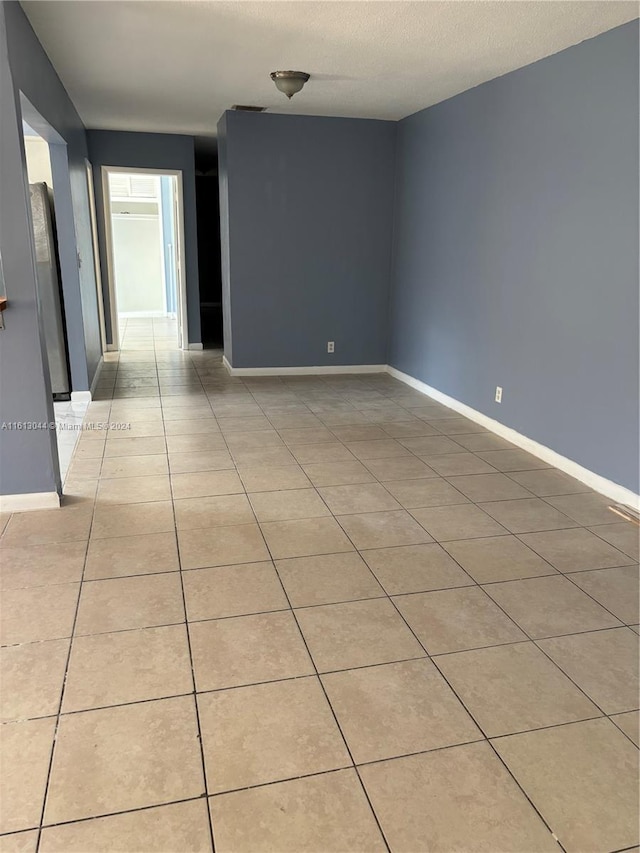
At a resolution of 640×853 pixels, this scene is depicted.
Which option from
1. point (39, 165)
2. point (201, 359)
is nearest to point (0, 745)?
point (39, 165)

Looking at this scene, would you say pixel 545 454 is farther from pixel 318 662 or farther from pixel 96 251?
pixel 96 251

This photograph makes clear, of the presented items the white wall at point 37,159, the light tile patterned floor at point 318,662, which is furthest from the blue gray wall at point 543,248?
the white wall at point 37,159

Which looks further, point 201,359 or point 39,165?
point 201,359

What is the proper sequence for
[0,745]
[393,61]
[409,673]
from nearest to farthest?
[0,745], [409,673], [393,61]

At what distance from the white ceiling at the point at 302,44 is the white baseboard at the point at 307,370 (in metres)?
2.27

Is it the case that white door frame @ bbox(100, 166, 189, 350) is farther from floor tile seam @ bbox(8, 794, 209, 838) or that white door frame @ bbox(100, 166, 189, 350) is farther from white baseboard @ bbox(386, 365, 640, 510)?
floor tile seam @ bbox(8, 794, 209, 838)

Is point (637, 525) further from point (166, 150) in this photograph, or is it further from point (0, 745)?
point (166, 150)

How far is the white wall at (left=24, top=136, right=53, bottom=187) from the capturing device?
4938 millimetres

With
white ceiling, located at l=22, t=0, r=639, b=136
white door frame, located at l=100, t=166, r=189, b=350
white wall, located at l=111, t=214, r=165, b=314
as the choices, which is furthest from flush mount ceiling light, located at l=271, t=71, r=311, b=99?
white wall, located at l=111, t=214, r=165, b=314

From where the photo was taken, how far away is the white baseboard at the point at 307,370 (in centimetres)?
584

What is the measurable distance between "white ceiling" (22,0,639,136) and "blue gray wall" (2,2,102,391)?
0.14 m

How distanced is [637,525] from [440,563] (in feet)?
3.44

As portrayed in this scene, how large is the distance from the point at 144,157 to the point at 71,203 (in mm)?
2233

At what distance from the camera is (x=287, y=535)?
2668mm
